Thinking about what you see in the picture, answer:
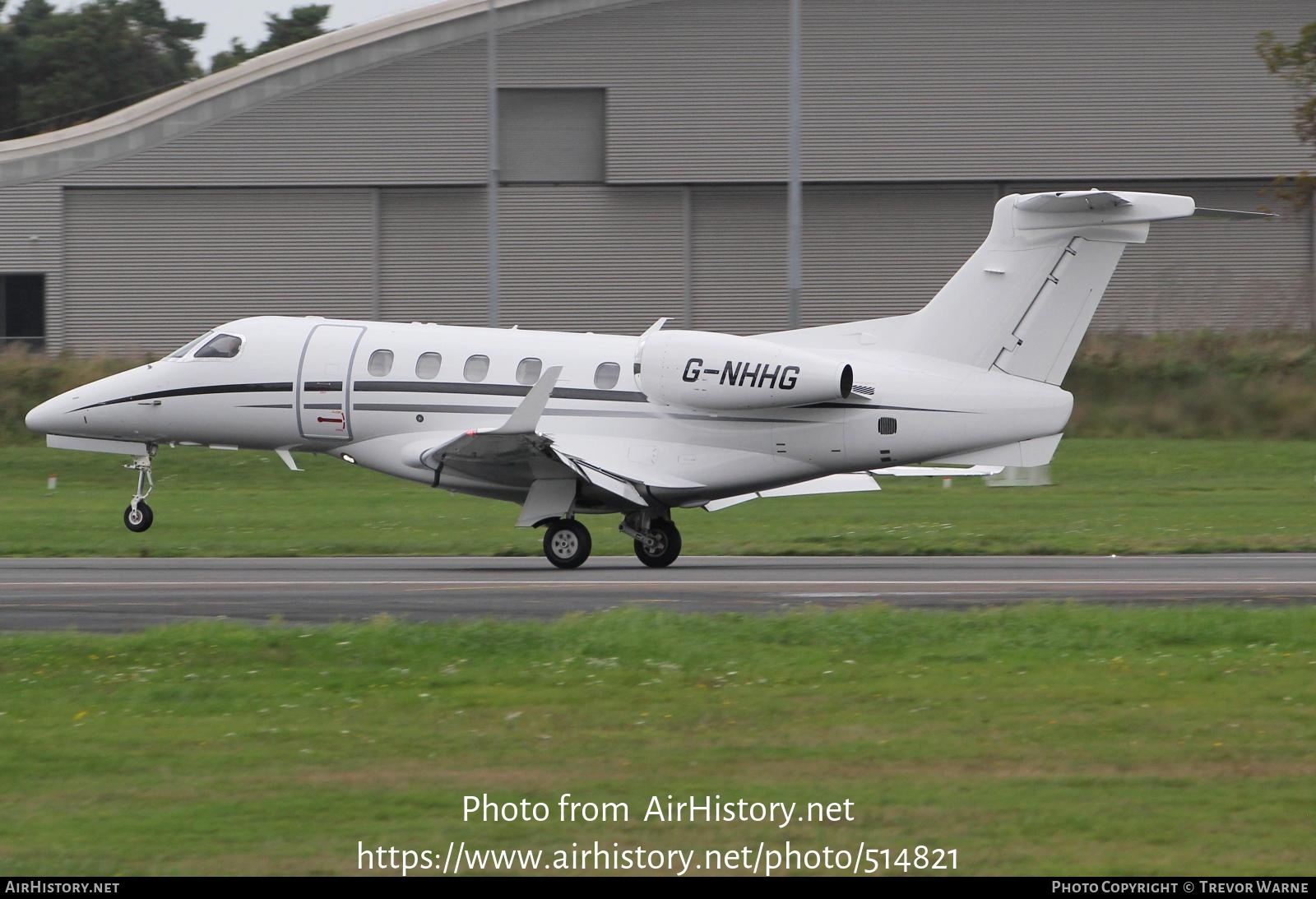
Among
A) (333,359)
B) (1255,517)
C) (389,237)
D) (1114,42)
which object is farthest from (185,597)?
(1114,42)

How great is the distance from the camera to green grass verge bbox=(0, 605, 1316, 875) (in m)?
7.86

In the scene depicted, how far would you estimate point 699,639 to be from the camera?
13.3 metres

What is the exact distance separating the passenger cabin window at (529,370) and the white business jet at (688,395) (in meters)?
0.02

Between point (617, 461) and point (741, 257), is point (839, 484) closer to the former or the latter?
point (617, 461)

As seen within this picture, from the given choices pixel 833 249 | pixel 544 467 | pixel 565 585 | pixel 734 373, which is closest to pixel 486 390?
pixel 544 467

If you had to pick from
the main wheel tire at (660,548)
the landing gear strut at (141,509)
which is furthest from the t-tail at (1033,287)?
the landing gear strut at (141,509)

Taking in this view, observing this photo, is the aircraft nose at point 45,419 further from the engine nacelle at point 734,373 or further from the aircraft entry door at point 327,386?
the engine nacelle at point 734,373

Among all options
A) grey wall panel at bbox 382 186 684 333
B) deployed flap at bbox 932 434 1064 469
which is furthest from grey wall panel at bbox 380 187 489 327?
deployed flap at bbox 932 434 1064 469

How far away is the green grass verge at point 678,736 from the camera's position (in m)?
7.86

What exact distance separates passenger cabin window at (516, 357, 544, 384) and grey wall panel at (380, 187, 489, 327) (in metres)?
29.1

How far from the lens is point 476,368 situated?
20859 millimetres

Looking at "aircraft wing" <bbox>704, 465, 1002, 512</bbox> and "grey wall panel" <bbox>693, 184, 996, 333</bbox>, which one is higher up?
"grey wall panel" <bbox>693, 184, 996, 333</bbox>

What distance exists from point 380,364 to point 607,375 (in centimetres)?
302

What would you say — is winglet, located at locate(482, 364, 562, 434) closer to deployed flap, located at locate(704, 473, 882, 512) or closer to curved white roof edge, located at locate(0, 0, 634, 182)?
deployed flap, located at locate(704, 473, 882, 512)
